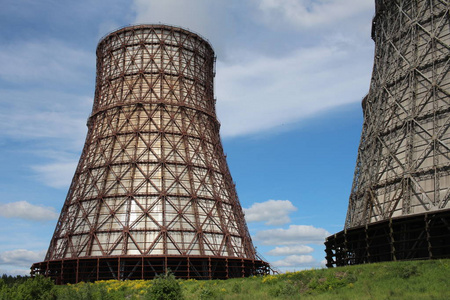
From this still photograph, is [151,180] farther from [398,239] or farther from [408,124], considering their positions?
[408,124]

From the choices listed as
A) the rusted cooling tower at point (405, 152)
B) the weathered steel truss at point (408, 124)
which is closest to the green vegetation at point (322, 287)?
the rusted cooling tower at point (405, 152)

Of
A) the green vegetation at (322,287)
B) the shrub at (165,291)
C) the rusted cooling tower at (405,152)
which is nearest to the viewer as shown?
the green vegetation at (322,287)

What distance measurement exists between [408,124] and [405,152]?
2171mm

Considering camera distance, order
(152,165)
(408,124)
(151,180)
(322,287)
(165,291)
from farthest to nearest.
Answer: (152,165) → (151,180) → (408,124) → (165,291) → (322,287)

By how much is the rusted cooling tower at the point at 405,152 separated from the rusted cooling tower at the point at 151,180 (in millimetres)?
12058

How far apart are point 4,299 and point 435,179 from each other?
27.2 metres

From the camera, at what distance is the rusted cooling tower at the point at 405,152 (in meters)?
28.4

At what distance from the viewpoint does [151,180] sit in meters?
41.5

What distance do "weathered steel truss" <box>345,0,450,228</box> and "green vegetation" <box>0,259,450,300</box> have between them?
7772 millimetres

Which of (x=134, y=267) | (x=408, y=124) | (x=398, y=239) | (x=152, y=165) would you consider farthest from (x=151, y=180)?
(x=408, y=124)

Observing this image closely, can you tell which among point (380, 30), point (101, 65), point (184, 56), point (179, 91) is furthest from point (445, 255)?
point (101, 65)

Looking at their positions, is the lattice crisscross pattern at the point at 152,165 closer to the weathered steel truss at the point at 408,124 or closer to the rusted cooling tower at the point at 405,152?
the rusted cooling tower at the point at 405,152

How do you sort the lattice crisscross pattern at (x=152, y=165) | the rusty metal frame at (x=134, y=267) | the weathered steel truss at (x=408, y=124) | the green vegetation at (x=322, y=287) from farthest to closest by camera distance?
the lattice crisscross pattern at (x=152, y=165) < the rusty metal frame at (x=134, y=267) < the weathered steel truss at (x=408, y=124) < the green vegetation at (x=322, y=287)

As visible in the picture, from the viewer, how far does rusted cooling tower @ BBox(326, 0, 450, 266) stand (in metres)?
28.4
